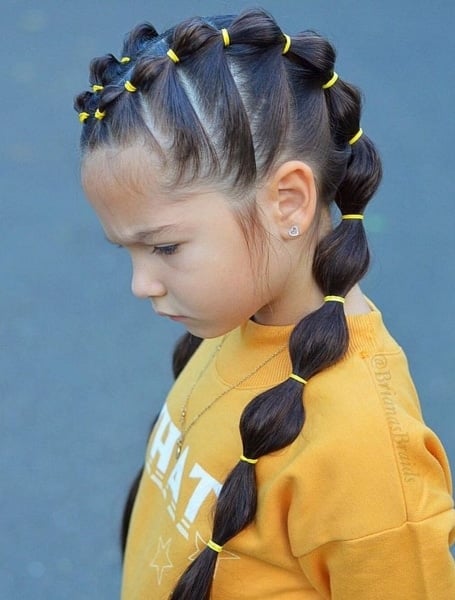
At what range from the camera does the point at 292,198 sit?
1222 millimetres

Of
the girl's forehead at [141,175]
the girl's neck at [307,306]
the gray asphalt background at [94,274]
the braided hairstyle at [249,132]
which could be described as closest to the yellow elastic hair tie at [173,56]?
the braided hairstyle at [249,132]

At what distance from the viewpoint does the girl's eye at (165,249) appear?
1.21 metres

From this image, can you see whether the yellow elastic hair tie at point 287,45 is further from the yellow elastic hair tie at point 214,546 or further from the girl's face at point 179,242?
the yellow elastic hair tie at point 214,546

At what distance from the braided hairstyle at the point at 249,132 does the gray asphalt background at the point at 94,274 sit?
1.28 metres

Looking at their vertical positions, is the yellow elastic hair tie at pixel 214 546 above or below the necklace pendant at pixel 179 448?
below

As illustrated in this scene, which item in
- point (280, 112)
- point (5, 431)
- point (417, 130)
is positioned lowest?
point (5, 431)

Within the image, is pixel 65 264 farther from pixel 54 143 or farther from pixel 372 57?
pixel 372 57

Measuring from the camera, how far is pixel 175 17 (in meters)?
3.77

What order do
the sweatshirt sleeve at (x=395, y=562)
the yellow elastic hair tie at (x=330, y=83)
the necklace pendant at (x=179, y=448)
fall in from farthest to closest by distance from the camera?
1. the necklace pendant at (x=179, y=448)
2. the yellow elastic hair tie at (x=330, y=83)
3. the sweatshirt sleeve at (x=395, y=562)

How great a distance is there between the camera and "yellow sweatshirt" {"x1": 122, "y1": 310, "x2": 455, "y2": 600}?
116 cm

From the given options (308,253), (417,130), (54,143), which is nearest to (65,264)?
(54,143)

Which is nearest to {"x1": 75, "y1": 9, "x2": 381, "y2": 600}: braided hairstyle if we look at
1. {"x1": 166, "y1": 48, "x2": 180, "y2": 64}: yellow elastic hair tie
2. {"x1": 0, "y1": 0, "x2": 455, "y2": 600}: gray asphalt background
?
{"x1": 166, "y1": 48, "x2": 180, "y2": 64}: yellow elastic hair tie

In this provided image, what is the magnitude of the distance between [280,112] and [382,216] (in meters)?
2.02

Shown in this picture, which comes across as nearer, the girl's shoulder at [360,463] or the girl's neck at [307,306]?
the girl's shoulder at [360,463]
